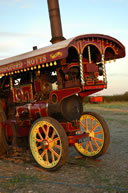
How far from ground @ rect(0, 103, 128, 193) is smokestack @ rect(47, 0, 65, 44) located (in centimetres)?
423

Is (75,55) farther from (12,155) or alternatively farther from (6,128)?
(12,155)

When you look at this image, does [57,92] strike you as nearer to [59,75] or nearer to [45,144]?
[59,75]

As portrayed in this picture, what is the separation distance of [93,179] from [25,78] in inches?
133

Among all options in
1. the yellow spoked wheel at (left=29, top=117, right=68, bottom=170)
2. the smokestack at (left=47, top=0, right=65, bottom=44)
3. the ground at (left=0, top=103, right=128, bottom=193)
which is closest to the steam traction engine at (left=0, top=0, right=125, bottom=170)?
the yellow spoked wheel at (left=29, top=117, right=68, bottom=170)

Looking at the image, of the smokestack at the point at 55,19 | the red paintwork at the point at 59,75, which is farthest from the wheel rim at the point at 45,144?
the smokestack at the point at 55,19

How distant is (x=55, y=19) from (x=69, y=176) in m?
5.90

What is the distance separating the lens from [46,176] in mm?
4754

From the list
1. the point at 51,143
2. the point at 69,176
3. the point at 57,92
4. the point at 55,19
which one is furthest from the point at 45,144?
the point at 55,19

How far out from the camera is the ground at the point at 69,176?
13.3 feet

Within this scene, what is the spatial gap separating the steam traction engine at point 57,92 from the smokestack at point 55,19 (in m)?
2.56

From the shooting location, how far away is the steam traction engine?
523cm

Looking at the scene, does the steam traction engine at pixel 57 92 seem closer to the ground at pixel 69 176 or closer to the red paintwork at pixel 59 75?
the red paintwork at pixel 59 75

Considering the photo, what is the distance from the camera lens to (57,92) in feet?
18.5

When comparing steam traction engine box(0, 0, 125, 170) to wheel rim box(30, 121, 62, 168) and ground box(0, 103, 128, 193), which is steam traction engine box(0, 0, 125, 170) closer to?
wheel rim box(30, 121, 62, 168)
